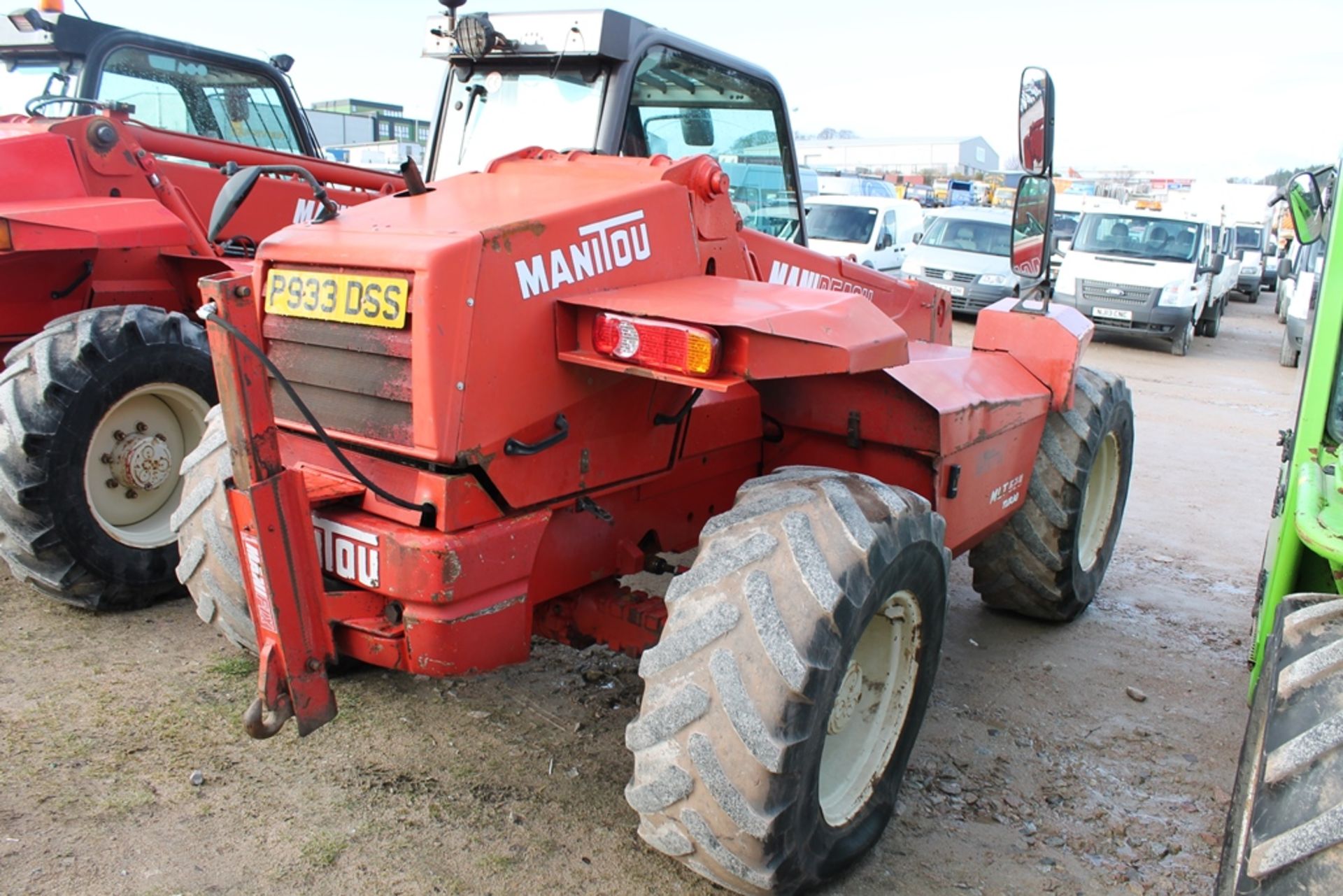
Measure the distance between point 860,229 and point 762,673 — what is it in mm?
15059

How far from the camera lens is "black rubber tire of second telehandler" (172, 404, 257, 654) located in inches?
118

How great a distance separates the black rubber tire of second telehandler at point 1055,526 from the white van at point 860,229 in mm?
11537

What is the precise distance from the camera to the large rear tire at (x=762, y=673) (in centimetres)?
240

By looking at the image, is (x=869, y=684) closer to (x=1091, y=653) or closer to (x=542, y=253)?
(x=542, y=253)

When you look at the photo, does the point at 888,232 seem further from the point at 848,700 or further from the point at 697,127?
the point at 848,700

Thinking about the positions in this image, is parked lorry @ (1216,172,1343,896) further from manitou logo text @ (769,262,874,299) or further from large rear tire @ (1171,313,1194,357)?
large rear tire @ (1171,313,1194,357)

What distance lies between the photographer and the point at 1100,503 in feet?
16.9

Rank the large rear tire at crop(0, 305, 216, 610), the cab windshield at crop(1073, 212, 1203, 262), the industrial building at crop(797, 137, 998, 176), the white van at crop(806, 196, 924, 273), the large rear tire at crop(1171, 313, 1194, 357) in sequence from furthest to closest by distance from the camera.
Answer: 1. the industrial building at crop(797, 137, 998, 176)
2. the white van at crop(806, 196, 924, 273)
3. the cab windshield at crop(1073, 212, 1203, 262)
4. the large rear tire at crop(1171, 313, 1194, 357)
5. the large rear tire at crop(0, 305, 216, 610)

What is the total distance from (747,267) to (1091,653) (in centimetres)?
250

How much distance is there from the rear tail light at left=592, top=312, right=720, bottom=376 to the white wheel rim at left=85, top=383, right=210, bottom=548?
2913mm

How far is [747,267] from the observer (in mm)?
3412

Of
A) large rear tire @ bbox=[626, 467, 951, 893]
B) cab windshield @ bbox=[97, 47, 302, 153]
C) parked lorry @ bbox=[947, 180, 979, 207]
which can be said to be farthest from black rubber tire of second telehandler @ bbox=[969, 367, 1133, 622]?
parked lorry @ bbox=[947, 180, 979, 207]

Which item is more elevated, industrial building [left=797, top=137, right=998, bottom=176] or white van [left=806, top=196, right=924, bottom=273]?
industrial building [left=797, top=137, right=998, bottom=176]

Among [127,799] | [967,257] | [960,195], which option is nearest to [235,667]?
[127,799]
